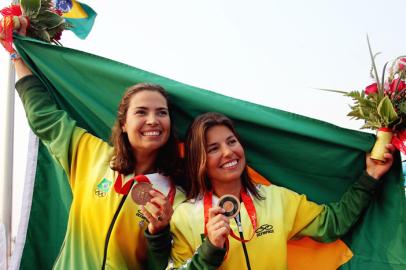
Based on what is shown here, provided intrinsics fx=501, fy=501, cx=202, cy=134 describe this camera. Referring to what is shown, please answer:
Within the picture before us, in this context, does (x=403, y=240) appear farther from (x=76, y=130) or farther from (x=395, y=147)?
(x=76, y=130)

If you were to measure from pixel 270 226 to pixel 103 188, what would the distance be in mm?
1071

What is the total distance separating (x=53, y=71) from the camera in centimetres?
370

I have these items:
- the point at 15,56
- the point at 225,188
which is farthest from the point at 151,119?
the point at 15,56

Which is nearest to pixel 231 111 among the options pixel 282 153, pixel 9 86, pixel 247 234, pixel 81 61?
pixel 282 153

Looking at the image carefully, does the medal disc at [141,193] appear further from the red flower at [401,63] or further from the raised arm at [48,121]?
the red flower at [401,63]

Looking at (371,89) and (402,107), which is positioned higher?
(371,89)

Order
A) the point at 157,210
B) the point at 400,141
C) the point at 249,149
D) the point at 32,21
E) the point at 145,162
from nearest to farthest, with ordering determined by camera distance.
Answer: the point at 157,210
the point at 400,141
the point at 145,162
the point at 249,149
the point at 32,21

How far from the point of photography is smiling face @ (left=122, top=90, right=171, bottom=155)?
3127 millimetres

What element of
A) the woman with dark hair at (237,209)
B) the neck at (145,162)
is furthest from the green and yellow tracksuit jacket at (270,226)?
the neck at (145,162)

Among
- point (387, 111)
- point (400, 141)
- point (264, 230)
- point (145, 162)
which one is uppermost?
point (387, 111)

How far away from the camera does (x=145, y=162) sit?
Answer: 10.8 feet

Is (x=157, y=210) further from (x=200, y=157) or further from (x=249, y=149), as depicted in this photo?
(x=249, y=149)

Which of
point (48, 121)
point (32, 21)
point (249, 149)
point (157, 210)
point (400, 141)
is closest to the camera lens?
point (157, 210)

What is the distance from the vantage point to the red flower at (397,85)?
3.20m
